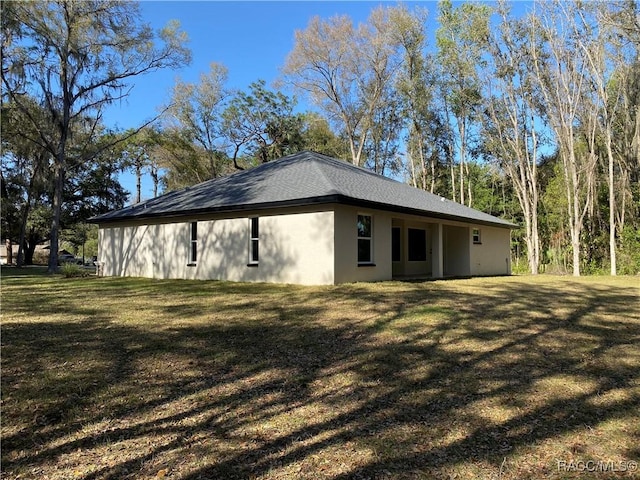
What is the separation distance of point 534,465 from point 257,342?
11.4 ft

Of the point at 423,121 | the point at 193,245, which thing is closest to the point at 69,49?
the point at 193,245

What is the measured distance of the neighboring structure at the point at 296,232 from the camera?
11383 millimetres

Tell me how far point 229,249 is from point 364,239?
4152mm

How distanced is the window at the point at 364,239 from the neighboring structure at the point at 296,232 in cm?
3

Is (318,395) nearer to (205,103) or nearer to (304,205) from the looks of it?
(304,205)

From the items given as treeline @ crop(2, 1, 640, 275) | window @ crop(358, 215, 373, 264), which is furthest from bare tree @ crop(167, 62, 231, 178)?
window @ crop(358, 215, 373, 264)

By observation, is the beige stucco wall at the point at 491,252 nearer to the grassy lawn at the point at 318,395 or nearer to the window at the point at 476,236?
the window at the point at 476,236

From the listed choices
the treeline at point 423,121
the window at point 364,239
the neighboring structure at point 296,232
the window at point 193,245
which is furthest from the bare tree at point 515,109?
the window at point 193,245

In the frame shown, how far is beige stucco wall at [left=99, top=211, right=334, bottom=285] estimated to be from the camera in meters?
11.3

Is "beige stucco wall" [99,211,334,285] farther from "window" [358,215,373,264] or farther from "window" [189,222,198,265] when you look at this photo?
"window" [358,215,373,264]

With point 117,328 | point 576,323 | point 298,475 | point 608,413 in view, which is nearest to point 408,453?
point 298,475

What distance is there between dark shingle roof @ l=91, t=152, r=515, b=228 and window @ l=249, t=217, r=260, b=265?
527mm

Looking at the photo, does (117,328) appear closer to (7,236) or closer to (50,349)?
(50,349)

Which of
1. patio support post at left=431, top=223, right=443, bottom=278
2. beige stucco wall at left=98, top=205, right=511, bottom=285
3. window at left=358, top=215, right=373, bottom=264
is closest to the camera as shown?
Result: beige stucco wall at left=98, top=205, right=511, bottom=285
